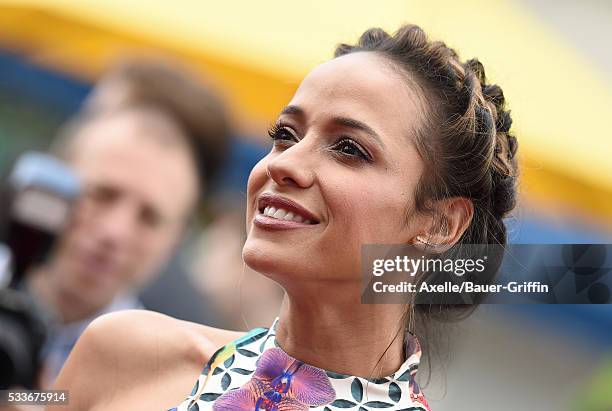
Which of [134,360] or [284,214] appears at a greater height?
[284,214]

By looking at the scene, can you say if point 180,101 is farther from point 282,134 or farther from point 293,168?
point 293,168

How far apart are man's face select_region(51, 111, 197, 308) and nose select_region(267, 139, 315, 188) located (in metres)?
2.02

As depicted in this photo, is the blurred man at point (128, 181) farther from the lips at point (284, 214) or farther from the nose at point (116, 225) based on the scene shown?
the lips at point (284, 214)

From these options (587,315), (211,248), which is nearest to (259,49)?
(211,248)

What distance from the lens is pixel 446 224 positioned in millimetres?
1617

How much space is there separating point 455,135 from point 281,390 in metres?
0.57

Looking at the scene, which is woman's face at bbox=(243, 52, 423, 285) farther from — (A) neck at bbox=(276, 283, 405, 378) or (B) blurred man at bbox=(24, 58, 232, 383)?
(B) blurred man at bbox=(24, 58, 232, 383)

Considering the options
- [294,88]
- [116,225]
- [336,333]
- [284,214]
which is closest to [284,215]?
[284,214]

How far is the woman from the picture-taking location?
1.43 metres

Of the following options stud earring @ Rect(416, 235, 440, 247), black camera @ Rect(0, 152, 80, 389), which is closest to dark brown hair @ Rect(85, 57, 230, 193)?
black camera @ Rect(0, 152, 80, 389)

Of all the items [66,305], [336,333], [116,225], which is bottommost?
[336,333]

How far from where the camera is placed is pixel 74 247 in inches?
134

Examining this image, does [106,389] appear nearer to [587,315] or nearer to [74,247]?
[74,247]

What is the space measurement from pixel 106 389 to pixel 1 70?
111 inches
